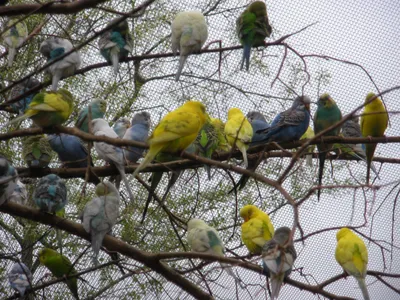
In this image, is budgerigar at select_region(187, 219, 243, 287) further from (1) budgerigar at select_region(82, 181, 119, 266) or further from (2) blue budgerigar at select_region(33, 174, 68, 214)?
(2) blue budgerigar at select_region(33, 174, 68, 214)

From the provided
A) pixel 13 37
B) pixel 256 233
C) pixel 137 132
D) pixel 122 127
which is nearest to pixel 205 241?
pixel 256 233

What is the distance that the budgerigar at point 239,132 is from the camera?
225 centimetres

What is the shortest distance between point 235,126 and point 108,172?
60cm

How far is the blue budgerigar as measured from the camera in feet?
6.98

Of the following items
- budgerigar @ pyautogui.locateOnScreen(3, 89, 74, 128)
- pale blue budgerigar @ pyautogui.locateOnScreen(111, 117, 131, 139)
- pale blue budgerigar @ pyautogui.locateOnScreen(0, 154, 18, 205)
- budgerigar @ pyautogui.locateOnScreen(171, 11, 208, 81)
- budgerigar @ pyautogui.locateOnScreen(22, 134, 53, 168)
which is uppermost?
pale blue budgerigar @ pyautogui.locateOnScreen(111, 117, 131, 139)

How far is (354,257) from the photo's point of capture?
6.93 feet

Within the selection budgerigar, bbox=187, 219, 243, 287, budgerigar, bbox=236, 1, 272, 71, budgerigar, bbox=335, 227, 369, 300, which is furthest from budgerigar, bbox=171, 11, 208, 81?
budgerigar, bbox=335, 227, 369, 300

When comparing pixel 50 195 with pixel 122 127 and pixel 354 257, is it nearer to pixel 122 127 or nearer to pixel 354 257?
pixel 122 127

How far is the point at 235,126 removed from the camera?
8.16 ft

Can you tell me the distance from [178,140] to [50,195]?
56 cm

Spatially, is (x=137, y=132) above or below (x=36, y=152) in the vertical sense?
above

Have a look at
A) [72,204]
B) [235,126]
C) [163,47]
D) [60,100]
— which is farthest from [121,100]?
[60,100]

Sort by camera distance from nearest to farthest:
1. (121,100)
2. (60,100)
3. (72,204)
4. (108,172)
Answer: (60,100) < (108,172) < (72,204) < (121,100)

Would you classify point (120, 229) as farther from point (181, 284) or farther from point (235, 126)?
point (181, 284)
